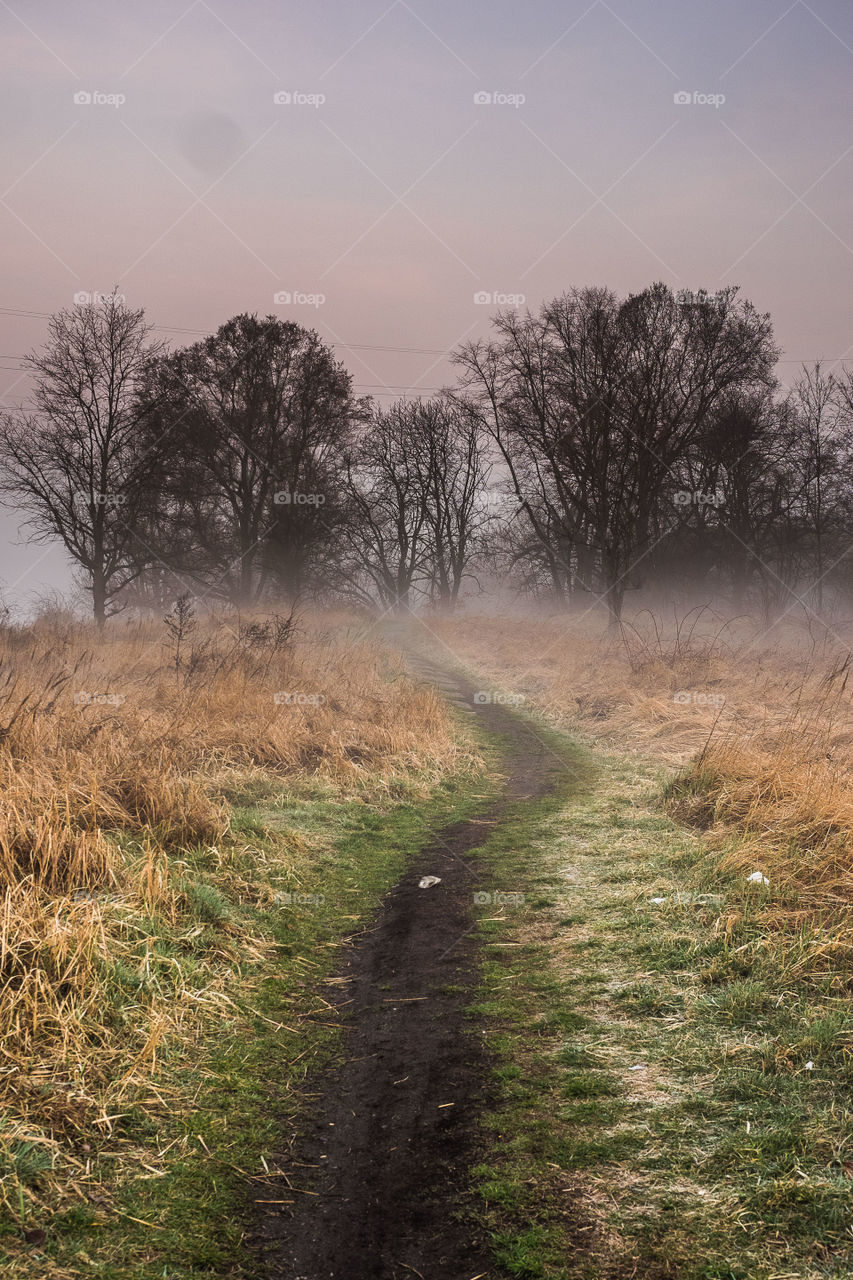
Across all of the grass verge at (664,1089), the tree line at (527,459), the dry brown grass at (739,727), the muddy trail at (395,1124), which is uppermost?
the tree line at (527,459)

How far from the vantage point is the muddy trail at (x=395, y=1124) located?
8.59ft

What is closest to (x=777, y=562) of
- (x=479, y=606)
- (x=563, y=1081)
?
(x=479, y=606)

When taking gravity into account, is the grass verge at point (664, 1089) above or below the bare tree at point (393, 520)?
below

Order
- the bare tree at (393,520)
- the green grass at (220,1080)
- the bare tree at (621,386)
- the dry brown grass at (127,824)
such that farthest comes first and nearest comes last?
1. the bare tree at (393,520)
2. the bare tree at (621,386)
3. the dry brown grass at (127,824)
4. the green grass at (220,1080)

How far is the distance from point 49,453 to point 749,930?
2407 cm

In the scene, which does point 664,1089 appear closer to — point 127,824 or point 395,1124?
point 395,1124

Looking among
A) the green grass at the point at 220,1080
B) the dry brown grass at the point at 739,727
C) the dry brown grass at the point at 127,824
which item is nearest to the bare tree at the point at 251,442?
the dry brown grass at the point at 739,727

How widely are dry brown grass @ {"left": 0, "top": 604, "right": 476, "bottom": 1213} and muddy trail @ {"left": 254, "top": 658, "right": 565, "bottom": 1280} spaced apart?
809mm

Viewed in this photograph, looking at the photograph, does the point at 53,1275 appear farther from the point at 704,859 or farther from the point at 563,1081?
the point at 704,859

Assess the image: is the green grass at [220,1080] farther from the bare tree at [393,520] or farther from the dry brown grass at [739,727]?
the bare tree at [393,520]

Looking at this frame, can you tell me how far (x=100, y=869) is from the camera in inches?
187

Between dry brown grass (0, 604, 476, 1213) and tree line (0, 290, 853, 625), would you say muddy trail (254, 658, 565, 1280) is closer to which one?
dry brown grass (0, 604, 476, 1213)

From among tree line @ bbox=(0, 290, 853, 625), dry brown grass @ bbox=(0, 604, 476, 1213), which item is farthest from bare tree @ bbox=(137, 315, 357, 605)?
dry brown grass @ bbox=(0, 604, 476, 1213)

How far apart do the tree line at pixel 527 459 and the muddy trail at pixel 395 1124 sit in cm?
1919
